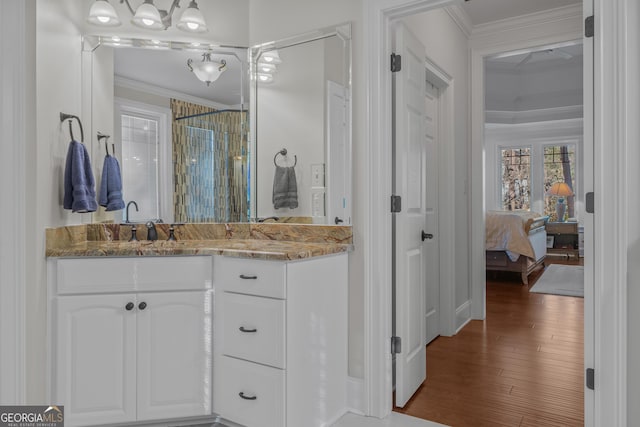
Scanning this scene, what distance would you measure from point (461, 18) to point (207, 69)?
2440mm

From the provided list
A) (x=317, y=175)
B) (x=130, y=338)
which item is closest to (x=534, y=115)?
(x=317, y=175)

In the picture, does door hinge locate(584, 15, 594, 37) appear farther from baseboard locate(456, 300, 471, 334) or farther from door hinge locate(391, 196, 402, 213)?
baseboard locate(456, 300, 471, 334)

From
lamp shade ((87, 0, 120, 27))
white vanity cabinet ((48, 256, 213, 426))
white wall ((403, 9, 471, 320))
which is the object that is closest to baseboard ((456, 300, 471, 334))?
white wall ((403, 9, 471, 320))

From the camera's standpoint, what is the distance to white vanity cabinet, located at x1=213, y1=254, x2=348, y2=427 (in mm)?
1914

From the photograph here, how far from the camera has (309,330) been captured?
205 centimetres

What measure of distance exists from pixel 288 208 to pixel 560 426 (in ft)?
6.20

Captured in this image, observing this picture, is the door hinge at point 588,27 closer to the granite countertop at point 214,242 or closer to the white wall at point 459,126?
the granite countertop at point 214,242

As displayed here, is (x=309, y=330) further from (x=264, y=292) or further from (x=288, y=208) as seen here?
(x=288, y=208)

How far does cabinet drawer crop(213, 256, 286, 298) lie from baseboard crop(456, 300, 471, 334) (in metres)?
2.41

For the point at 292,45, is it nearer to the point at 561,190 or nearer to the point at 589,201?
the point at 589,201

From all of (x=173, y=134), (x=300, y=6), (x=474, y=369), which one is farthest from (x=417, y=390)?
(x=300, y=6)

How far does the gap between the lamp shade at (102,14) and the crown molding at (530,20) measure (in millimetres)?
3254

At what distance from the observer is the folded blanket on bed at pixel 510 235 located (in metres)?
5.52

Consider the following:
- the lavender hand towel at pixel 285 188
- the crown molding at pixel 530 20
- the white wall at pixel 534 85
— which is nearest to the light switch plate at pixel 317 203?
the lavender hand towel at pixel 285 188
